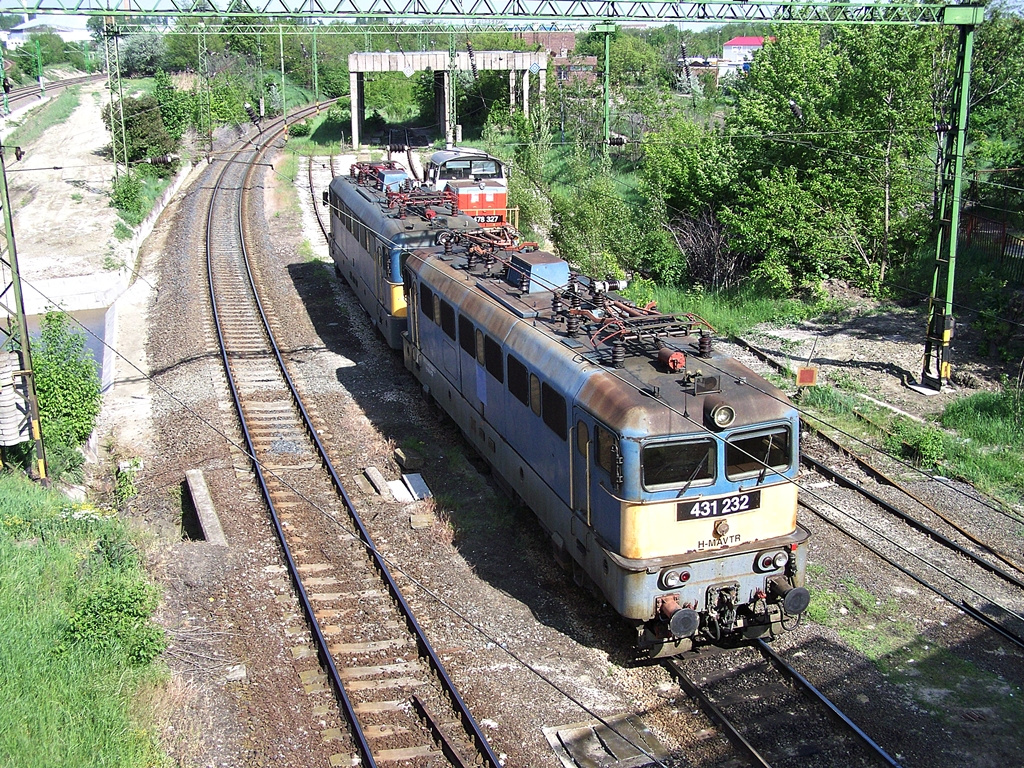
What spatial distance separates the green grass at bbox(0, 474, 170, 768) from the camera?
8234 millimetres

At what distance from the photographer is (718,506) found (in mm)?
9547

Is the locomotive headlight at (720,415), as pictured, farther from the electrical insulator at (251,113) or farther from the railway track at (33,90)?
the railway track at (33,90)

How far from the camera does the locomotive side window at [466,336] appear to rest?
542 inches

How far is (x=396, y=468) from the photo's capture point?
15.5m

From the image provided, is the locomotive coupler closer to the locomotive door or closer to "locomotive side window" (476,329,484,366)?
the locomotive door

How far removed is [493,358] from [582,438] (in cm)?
305

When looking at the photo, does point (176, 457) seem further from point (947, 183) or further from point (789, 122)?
point (789, 122)

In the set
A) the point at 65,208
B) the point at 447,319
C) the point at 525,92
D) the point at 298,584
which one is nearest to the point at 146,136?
the point at 65,208

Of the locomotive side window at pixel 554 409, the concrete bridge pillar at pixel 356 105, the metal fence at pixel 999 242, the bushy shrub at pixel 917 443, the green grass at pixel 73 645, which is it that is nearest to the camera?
the green grass at pixel 73 645

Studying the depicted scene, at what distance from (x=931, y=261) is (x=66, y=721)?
23.6 meters

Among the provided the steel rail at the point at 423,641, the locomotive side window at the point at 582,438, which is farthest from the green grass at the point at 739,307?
the locomotive side window at the point at 582,438

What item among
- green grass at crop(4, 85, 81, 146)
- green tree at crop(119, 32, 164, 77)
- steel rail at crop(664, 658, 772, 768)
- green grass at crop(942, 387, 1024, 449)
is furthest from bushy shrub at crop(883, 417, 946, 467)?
green tree at crop(119, 32, 164, 77)

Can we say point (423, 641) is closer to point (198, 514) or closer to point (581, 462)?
point (581, 462)

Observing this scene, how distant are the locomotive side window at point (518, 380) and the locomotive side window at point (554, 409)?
601 millimetres
